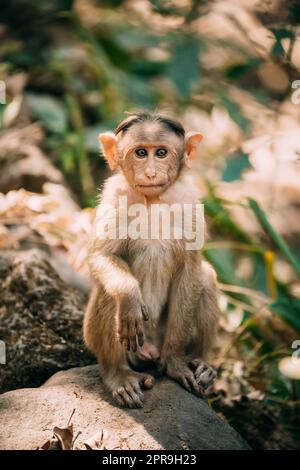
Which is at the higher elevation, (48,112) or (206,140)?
(48,112)

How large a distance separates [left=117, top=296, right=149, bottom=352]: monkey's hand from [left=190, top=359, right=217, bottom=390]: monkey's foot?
2.08 feet

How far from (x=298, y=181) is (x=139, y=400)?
6.22 metres

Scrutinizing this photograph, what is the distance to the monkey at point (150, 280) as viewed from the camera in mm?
4660

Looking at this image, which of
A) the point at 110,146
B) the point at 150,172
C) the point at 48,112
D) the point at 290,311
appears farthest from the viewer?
the point at 48,112

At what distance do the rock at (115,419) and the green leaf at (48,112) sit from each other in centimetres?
524

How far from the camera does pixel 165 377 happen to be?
15.9 ft

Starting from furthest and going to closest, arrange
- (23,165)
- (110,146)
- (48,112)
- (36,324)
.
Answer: (48,112), (23,165), (36,324), (110,146)

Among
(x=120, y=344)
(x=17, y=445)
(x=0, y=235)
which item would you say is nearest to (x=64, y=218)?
(x=0, y=235)

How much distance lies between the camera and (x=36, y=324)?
5574 mm

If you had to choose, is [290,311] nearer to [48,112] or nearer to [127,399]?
[127,399]

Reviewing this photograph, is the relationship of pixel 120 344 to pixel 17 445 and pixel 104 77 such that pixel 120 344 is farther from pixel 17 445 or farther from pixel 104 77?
pixel 104 77

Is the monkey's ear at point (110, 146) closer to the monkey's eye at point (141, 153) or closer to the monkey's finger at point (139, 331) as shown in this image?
the monkey's eye at point (141, 153)

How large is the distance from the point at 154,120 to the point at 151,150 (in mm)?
258

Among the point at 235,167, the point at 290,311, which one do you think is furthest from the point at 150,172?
the point at 290,311
